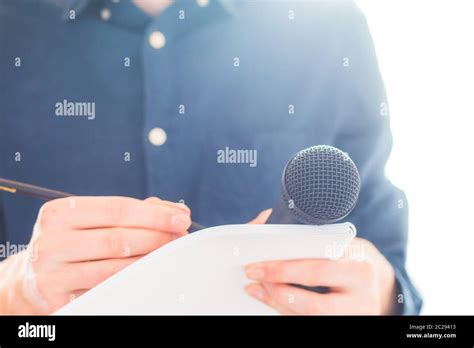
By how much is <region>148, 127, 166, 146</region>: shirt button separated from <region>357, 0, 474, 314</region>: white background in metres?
0.37

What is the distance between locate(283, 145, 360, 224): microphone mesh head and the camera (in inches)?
16.1

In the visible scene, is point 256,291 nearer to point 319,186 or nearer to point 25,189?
point 319,186

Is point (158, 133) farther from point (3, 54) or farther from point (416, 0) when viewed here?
point (416, 0)

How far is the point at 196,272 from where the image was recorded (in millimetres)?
520

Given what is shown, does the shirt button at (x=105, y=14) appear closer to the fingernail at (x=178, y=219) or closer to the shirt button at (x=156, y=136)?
the shirt button at (x=156, y=136)

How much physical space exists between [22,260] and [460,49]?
0.75 metres

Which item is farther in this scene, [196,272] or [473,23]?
[473,23]

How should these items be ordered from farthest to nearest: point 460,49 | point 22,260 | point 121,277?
1. point 460,49
2. point 22,260
3. point 121,277

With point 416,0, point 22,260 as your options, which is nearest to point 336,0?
point 416,0

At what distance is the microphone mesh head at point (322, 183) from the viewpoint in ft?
1.34

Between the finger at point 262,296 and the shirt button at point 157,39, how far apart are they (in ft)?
1.29

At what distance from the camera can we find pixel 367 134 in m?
0.73
